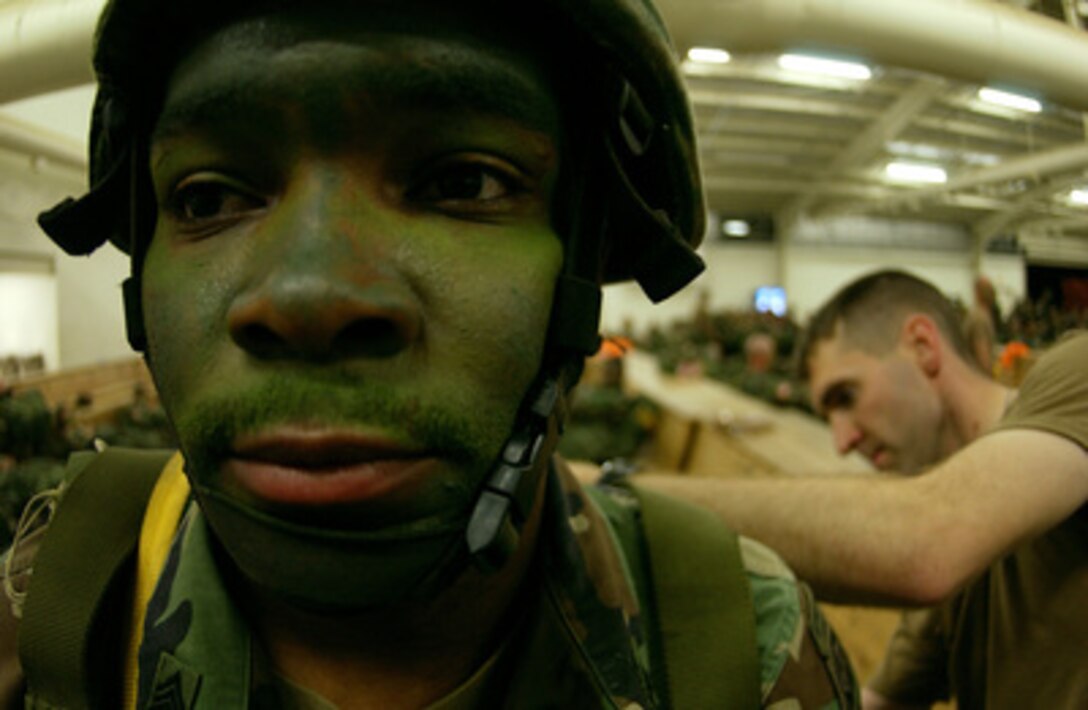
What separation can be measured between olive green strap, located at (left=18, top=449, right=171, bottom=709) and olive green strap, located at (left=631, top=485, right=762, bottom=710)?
2.33ft

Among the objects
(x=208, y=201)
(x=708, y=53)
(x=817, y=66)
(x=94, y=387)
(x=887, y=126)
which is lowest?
(x=94, y=387)

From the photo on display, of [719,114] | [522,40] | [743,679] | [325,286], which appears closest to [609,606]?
[743,679]

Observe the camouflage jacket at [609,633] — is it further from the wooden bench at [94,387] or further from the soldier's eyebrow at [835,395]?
the wooden bench at [94,387]

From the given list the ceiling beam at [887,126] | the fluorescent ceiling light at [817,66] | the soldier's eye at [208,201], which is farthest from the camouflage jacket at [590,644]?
the ceiling beam at [887,126]

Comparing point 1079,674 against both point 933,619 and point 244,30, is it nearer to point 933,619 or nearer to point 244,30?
point 933,619

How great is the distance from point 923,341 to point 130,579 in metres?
2.26

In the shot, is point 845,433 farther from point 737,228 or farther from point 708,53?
point 737,228

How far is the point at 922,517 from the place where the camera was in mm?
1191

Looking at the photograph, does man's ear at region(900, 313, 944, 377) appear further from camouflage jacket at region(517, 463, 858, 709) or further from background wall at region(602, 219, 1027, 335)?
background wall at region(602, 219, 1027, 335)

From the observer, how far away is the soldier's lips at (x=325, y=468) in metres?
0.62

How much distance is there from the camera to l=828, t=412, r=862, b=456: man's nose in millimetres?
2344

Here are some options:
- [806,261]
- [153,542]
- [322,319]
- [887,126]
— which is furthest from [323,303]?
[806,261]

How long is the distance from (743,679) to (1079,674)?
93cm

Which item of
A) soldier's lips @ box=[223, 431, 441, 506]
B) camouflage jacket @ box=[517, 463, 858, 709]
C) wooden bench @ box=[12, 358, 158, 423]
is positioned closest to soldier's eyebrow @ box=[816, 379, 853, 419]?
camouflage jacket @ box=[517, 463, 858, 709]
